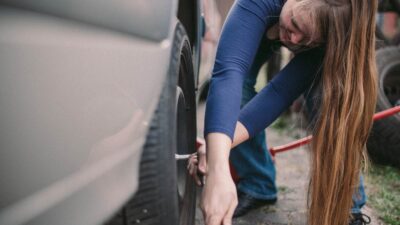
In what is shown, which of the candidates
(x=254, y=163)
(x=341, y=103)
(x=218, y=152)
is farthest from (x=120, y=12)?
(x=254, y=163)

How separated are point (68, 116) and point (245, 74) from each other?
30.8 inches

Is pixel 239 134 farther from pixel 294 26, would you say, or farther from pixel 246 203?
pixel 246 203

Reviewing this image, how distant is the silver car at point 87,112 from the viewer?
70 centimetres

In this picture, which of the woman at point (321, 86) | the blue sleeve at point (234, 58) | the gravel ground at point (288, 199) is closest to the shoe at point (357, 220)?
the gravel ground at point (288, 199)

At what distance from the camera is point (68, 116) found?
745mm

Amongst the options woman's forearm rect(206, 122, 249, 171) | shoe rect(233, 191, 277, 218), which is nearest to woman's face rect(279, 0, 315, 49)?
woman's forearm rect(206, 122, 249, 171)

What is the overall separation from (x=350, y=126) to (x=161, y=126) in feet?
2.36

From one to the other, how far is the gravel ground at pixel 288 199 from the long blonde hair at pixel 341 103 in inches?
16.8

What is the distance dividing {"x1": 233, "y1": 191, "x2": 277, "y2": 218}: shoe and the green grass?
49 centimetres

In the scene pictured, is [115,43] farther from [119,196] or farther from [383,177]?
[383,177]

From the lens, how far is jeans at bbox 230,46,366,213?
6.29 ft

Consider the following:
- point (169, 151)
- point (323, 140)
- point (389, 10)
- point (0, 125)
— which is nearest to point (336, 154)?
point (323, 140)

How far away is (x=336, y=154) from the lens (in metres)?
1.38

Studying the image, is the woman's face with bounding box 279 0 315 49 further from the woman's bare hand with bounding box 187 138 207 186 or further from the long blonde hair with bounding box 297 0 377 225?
the woman's bare hand with bounding box 187 138 207 186
